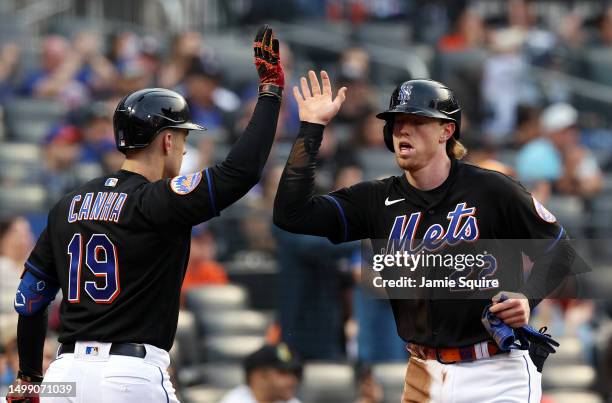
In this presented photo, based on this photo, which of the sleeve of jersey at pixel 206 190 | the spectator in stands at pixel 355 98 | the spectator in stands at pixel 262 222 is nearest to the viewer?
the sleeve of jersey at pixel 206 190

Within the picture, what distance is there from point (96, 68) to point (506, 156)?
410 centimetres

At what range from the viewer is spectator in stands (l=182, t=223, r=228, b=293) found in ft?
31.1

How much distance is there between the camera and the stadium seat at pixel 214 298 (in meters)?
9.43

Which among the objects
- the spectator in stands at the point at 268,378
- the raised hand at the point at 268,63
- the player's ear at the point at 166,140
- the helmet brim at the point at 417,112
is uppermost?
the raised hand at the point at 268,63

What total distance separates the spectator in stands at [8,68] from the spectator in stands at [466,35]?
4655mm

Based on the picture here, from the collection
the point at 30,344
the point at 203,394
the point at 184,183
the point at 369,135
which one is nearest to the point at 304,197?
the point at 184,183

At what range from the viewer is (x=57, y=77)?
1228 cm

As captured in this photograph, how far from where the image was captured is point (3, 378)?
739 cm

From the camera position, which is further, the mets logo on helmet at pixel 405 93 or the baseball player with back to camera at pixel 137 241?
the mets logo on helmet at pixel 405 93

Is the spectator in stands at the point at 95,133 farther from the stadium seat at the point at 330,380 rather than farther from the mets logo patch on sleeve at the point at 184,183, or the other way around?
the mets logo patch on sleeve at the point at 184,183

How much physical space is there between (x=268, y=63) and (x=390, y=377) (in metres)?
4.09

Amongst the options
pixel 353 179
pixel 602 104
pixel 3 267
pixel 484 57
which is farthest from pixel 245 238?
pixel 602 104

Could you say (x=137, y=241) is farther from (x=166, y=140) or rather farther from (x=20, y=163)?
(x=20, y=163)

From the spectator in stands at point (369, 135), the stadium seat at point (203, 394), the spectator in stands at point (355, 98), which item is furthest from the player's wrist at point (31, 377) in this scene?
the spectator in stands at point (355, 98)
